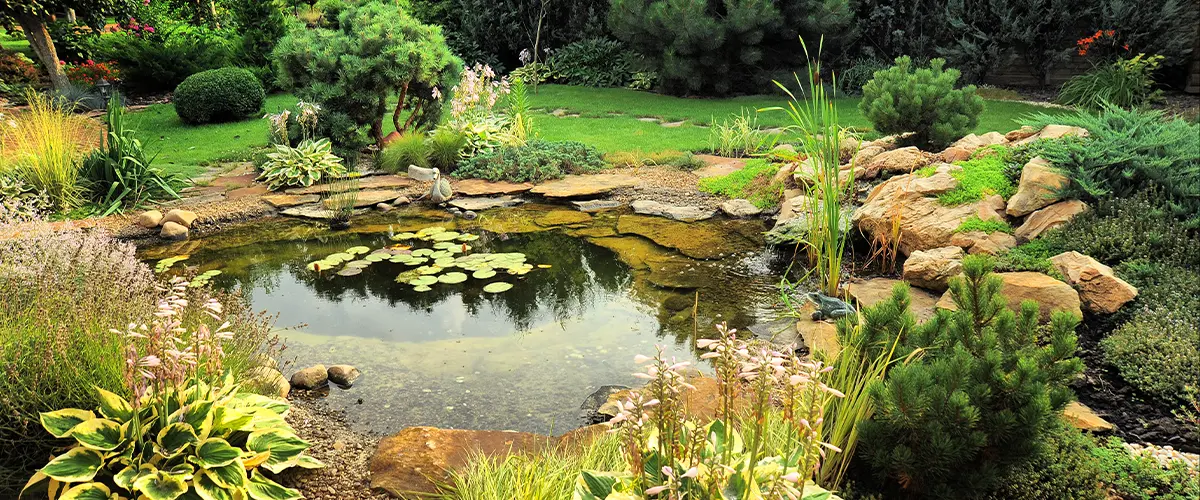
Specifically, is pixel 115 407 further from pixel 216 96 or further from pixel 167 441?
pixel 216 96

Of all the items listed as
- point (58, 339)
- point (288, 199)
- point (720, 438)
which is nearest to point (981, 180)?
point (720, 438)

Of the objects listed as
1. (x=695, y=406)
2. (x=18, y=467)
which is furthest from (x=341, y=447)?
(x=695, y=406)

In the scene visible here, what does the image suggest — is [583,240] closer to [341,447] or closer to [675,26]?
[341,447]

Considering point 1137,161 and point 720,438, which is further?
point 1137,161

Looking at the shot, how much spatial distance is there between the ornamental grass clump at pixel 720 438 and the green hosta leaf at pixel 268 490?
1.11m

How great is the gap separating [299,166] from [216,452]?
5.44 metres

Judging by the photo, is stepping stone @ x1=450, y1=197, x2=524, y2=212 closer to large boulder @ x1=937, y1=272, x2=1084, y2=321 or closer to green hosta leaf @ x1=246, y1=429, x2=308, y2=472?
large boulder @ x1=937, y1=272, x2=1084, y2=321

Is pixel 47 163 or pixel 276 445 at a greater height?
pixel 47 163

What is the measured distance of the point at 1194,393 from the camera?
3002 millimetres

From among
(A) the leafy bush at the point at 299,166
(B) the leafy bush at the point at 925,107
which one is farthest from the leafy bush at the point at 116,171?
(B) the leafy bush at the point at 925,107

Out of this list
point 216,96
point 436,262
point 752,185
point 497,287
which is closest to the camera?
point 497,287

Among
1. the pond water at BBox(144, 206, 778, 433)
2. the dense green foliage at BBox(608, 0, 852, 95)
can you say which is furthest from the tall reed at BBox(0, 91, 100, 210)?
the dense green foliage at BBox(608, 0, 852, 95)

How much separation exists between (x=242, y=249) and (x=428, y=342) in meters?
2.45

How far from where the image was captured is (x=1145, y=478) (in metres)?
2.51
